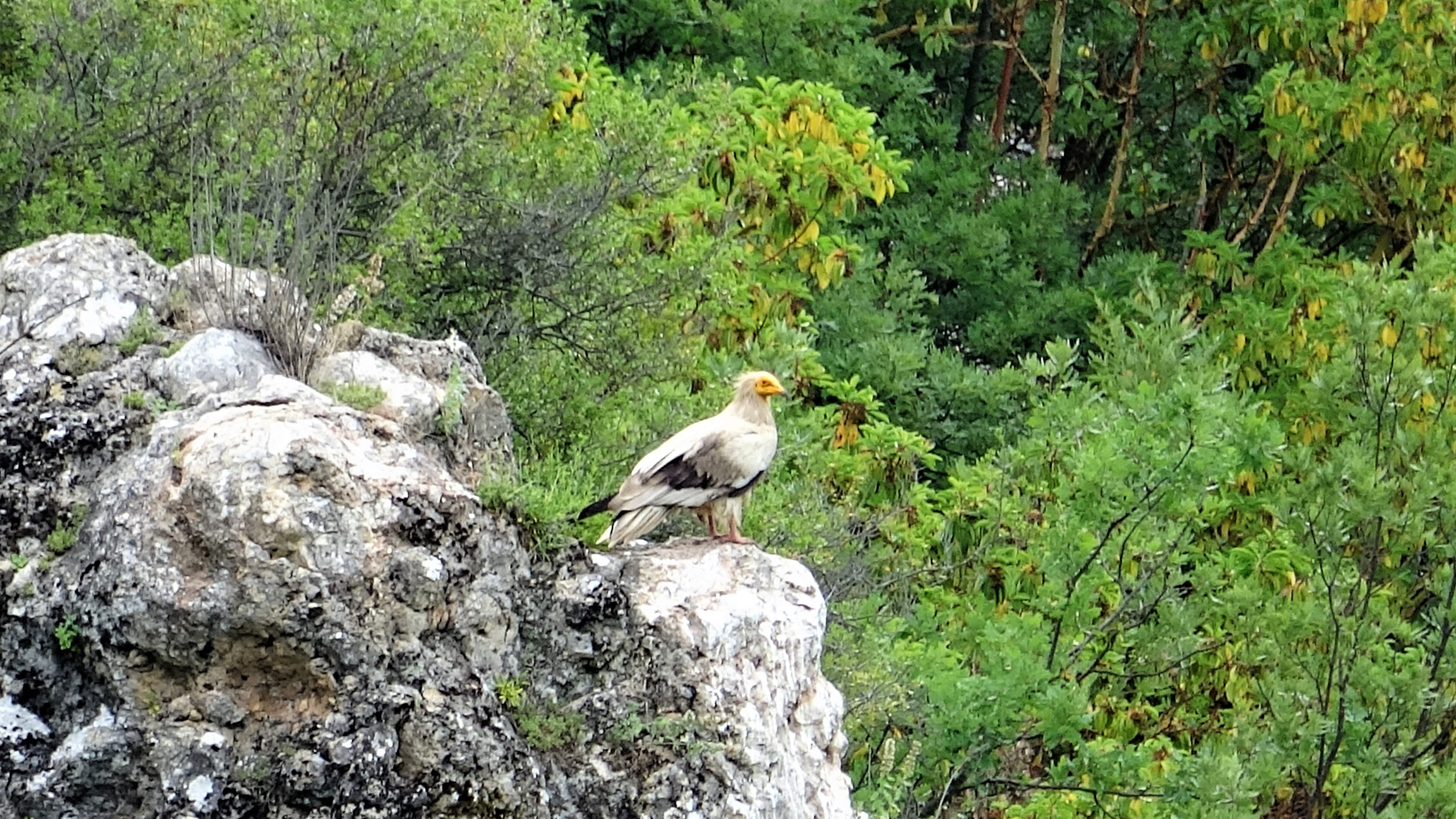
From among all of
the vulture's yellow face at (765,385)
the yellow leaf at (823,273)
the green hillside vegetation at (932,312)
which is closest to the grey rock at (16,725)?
the green hillside vegetation at (932,312)

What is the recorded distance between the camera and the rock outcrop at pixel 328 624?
6.22m

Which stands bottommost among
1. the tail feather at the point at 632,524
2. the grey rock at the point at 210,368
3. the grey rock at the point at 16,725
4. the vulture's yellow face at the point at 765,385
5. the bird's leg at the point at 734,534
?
the grey rock at the point at 16,725

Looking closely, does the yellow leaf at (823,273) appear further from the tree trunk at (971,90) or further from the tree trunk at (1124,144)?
the tree trunk at (971,90)

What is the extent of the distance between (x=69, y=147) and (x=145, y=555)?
541 cm

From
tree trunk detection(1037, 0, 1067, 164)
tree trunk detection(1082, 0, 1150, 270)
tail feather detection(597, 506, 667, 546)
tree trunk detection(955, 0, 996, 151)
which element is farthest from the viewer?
tree trunk detection(955, 0, 996, 151)

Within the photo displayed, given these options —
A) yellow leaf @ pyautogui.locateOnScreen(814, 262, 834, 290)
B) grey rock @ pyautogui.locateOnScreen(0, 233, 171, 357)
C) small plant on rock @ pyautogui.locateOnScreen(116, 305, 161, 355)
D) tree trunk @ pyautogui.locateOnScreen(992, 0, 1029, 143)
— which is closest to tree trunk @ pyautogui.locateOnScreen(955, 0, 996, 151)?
tree trunk @ pyautogui.locateOnScreen(992, 0, 1029, 143)

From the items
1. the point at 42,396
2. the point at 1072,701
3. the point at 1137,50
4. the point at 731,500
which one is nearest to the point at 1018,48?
the point at 1137,50

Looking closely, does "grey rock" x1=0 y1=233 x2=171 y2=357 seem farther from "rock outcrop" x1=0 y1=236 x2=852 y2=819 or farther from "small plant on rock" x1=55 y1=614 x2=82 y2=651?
"small plant on rock" x1=55 y1=614 x2=82 y2=651

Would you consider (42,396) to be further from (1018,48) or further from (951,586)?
(1018,48)

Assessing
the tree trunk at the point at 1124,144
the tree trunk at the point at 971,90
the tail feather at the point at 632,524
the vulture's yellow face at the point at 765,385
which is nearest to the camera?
the tail feather at the point at 632,524

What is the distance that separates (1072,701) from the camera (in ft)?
42.3

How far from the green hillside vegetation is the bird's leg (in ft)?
2.02

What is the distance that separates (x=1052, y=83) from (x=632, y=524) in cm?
1525

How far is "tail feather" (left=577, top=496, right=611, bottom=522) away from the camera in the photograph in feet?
24.3
